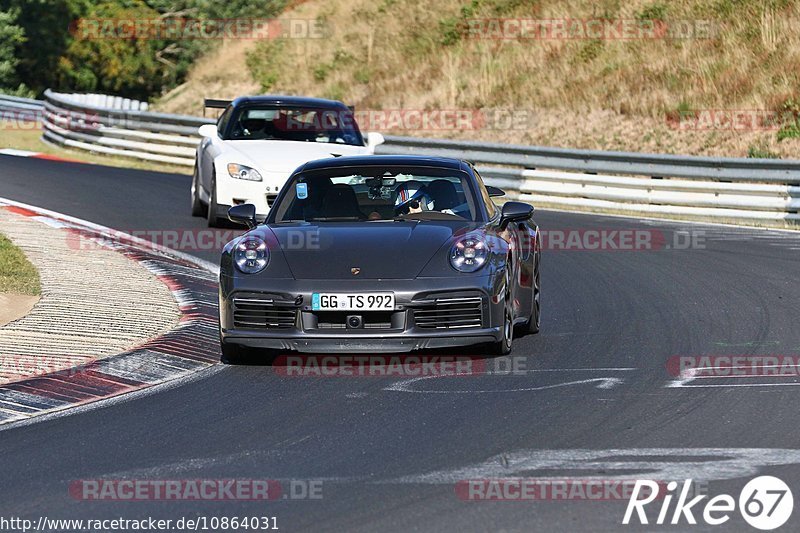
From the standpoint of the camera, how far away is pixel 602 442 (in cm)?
696

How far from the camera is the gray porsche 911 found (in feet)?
29.4

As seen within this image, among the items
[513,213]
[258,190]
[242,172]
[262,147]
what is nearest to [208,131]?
[262,147]

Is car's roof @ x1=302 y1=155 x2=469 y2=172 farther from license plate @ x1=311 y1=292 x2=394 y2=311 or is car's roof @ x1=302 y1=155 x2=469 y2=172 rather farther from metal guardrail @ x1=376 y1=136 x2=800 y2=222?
metal guardrail @ x1=376 y1=136 x2=800 y2=222

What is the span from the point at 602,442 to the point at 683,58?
964 inches

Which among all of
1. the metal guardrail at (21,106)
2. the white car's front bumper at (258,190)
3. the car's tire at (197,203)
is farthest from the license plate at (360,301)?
the metal guardrail at (21,106)

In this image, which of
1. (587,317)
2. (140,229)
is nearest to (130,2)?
Result: (140,229)

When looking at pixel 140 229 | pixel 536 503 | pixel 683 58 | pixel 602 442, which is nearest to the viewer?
pixel 536 503

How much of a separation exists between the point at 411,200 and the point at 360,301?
1.58 metres

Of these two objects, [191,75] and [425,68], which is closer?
[425,68]

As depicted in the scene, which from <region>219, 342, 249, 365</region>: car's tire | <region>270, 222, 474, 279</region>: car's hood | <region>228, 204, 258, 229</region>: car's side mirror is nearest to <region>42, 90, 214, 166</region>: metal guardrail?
<region>228, 204, 258, 229</region>: car's side mirror

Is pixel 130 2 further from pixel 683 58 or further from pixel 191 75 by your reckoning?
pixel 683 58

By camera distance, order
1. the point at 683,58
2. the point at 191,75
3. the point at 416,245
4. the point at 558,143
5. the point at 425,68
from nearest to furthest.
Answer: the point at 416,245, the point at 558,143, the point at 683,58, the point at 425,68, the point at 191,75

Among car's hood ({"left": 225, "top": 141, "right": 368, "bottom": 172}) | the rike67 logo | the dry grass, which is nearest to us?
the rike67 logo

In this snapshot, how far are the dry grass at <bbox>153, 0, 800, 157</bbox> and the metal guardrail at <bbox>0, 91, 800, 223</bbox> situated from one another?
466 cm
